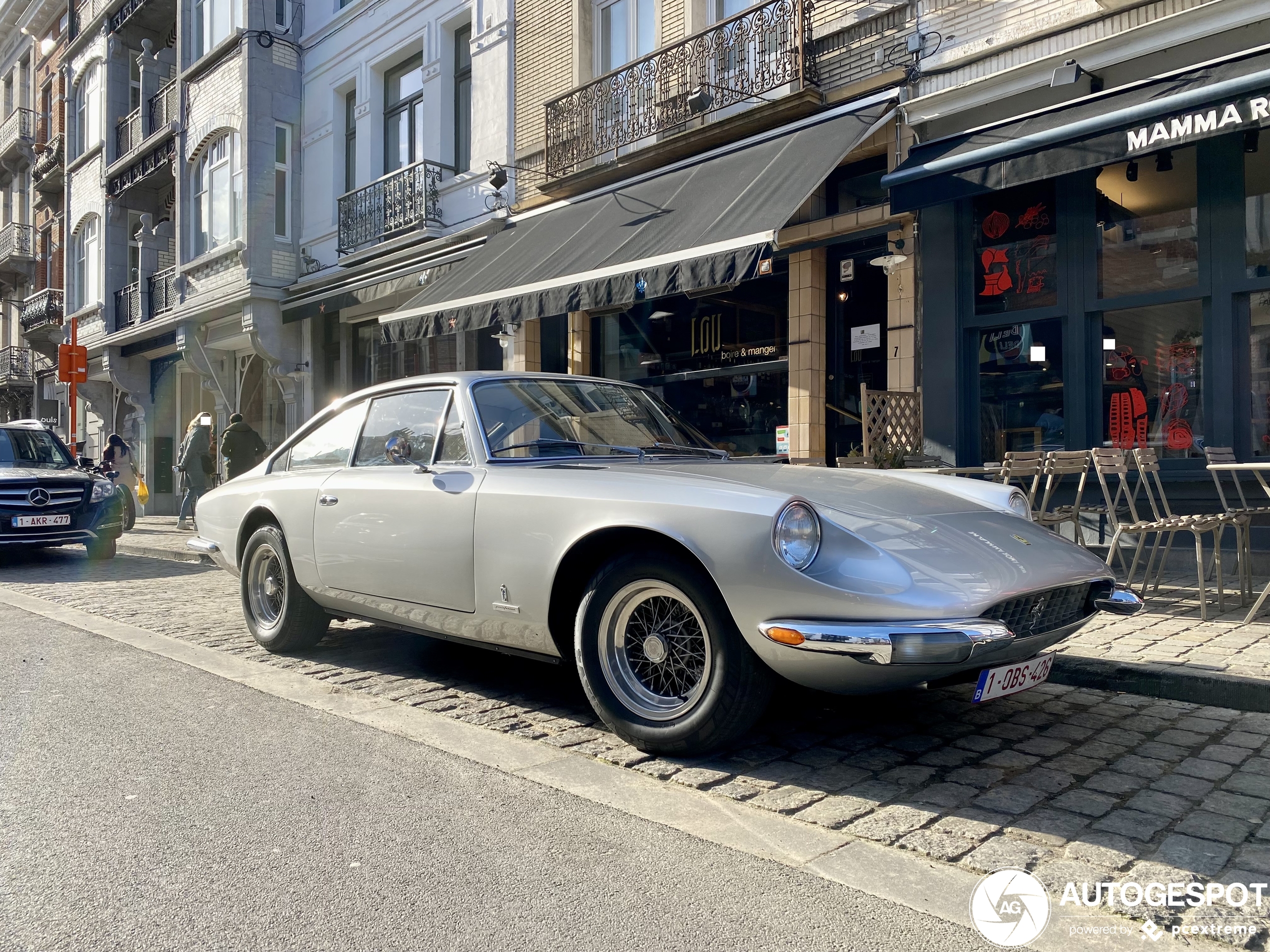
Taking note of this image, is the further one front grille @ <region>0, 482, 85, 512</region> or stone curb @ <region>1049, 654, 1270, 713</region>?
front grille @ <region>0, 482, 85, 512</region>

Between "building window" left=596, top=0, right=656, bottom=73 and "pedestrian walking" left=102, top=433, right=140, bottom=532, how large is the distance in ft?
28.1

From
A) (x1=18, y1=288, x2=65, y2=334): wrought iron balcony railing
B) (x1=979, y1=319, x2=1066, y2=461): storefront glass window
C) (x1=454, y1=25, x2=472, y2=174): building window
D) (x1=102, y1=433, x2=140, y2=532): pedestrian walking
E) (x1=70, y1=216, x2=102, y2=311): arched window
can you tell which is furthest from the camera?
(x1=18, y1=288, x2=65, y2=334): wrought iron balcony railing

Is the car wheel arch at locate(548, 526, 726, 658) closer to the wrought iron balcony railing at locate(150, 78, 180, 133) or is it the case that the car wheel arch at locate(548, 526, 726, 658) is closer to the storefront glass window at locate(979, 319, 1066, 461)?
the storefront glass window at locate(979, 319, 1066, 461)

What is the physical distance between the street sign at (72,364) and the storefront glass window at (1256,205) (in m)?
18.4

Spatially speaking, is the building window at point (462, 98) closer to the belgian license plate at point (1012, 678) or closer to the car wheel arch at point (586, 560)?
the car wheel arch at point (586, 560)

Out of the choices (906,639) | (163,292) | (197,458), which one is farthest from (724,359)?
(163,292)

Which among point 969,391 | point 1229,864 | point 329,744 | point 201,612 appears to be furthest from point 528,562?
point 969,391

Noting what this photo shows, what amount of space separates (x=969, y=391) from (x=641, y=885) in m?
7.49

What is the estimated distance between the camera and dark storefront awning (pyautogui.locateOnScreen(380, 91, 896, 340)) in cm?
829

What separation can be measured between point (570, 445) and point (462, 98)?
494 inches

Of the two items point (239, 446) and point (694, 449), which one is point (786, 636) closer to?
point (694, 449)

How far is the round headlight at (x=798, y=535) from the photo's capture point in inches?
122

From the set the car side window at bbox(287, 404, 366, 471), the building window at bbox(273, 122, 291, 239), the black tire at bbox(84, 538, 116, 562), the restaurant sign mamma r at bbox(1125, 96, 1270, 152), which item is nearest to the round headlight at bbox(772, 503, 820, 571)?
the car side window at bbox(287, 404, 366, 471)

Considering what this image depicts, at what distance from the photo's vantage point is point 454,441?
175 inches
